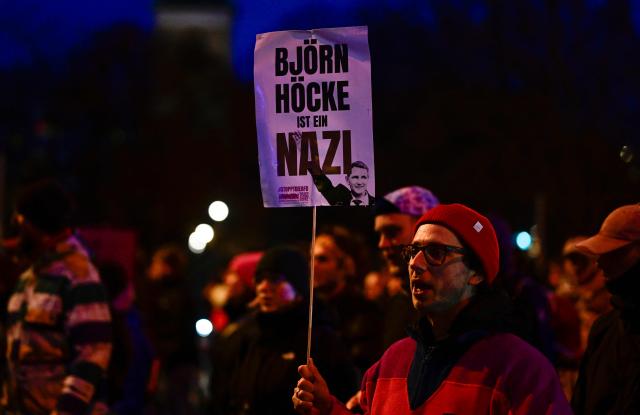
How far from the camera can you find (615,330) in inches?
220

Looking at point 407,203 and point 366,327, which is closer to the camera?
point 407,203

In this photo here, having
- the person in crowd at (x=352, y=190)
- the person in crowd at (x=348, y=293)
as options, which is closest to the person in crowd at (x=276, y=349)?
the person in crowd at (x=348, y=293)

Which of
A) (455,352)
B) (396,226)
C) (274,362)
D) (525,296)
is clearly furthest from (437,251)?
(525,296)

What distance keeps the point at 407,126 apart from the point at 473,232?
140 ft

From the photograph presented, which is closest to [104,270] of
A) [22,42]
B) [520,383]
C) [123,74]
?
[520,383]

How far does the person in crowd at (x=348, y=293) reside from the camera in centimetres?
820

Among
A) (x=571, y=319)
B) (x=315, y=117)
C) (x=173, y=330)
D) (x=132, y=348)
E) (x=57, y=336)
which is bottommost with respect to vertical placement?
(x=173, y=330)

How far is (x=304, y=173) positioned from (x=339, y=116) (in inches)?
11.5

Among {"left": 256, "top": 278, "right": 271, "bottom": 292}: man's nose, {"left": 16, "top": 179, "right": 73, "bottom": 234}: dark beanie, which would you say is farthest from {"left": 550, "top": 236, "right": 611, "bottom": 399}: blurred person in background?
{"left": 16, "top": 179, "right": 73, "bottom": 234}: dark beanie

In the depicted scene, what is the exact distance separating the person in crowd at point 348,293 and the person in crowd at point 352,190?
10.1 feet

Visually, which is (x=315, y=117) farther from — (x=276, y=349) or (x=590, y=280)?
(x=590, y=280)

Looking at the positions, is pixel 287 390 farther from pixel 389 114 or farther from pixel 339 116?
pixel 389 114

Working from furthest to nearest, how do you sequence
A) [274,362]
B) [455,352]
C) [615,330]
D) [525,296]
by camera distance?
1. [525,296]
2. [274,362]
3. [615,330]
4. [455,352]

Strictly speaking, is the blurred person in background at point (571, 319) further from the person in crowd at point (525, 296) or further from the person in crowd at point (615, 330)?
the person in crowd at point (615, 330)
